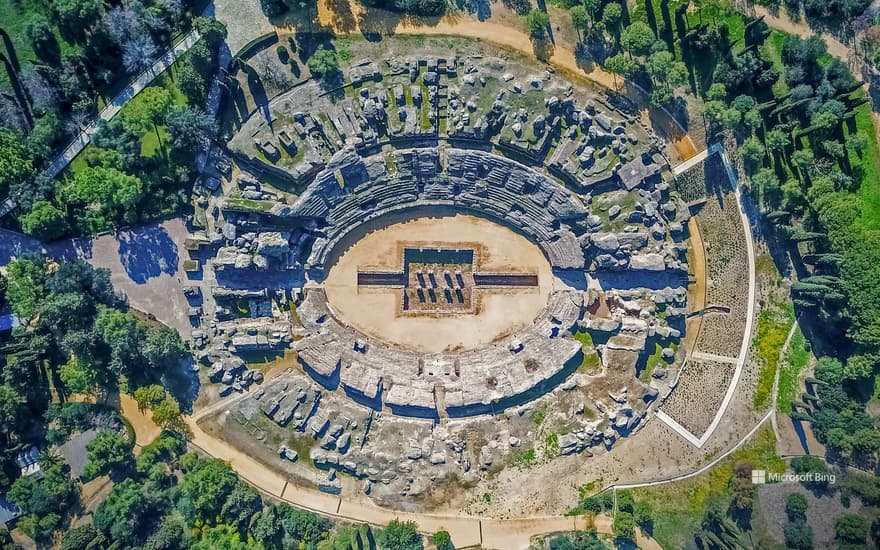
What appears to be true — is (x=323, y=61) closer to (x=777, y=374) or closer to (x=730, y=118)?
(x=730, y=118)

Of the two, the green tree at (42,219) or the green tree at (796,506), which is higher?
the green tree at (42,219)

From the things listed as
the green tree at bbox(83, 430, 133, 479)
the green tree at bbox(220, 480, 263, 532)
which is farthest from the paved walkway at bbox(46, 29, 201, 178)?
the green tree at bbox(220, 480, 263, 532)

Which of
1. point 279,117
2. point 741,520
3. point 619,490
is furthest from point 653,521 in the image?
point 279,117

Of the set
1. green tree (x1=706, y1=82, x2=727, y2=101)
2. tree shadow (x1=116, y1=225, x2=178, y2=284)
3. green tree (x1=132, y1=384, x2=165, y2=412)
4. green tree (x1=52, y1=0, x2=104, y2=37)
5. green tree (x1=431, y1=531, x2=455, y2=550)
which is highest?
green tree (x1=52, y1=0, x2=104, y2=37)

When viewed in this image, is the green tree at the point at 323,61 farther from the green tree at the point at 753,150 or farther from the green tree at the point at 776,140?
the green tree at the point at 776,140

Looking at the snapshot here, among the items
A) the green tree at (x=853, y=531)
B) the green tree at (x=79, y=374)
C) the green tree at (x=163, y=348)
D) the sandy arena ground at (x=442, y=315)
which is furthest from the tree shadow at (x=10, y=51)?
the green tree at (x=853, y=531)

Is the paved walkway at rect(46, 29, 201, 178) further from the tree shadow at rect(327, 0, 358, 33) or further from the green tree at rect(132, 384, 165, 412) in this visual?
the green tree at rect(132, 384, 165, 412)

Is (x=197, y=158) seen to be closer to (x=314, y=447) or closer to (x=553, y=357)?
(x=314, y=447)
